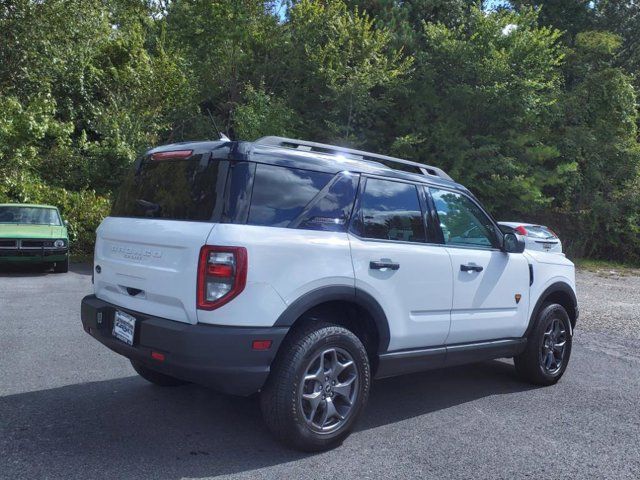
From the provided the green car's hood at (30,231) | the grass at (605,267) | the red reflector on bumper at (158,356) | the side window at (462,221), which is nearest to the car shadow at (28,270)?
the green car's hood at (30,231)

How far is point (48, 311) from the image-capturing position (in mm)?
8430

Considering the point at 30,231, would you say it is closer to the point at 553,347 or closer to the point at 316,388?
the point at 316,388

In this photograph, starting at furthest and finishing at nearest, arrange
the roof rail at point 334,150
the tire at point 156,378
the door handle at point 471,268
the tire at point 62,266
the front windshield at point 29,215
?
the front windshield at point 29,215 < the tire at point 62,266 < the tire at point 156,378 < the door handle at point 471,268 < the roof rail at point 334,150

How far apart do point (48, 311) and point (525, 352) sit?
6.36m

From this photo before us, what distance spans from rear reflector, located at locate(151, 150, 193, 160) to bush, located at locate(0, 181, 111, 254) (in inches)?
497

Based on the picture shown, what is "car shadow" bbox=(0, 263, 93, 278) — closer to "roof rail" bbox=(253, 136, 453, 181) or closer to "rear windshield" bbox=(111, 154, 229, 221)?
"rear windshield" bbox=(111, 154, 229, 221)

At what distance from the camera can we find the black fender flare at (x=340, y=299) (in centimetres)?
375

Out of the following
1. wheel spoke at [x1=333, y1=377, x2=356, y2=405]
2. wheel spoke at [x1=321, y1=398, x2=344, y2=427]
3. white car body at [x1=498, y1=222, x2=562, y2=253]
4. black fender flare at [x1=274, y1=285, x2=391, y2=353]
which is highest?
white car body at [x1=498, y1=222, x2=562, y2=253]

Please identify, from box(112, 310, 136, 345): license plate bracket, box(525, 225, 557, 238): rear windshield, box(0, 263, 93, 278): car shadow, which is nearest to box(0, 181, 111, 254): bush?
box(0, 263, 93, 278): car shadow

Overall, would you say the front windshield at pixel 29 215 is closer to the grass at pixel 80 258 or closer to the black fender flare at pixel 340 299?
the grass at pixel 80 258

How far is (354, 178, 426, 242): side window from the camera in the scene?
4.36 meters

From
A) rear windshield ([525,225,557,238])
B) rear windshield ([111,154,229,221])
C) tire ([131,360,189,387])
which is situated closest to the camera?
rear windshield ([111,154,229,221])

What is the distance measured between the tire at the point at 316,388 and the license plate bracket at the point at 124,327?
0.94 m

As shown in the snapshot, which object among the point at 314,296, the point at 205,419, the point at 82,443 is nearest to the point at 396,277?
the point at 314,296
